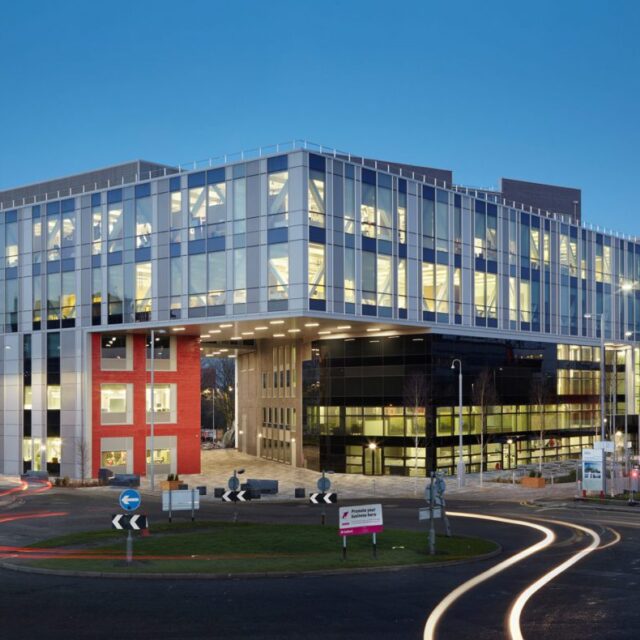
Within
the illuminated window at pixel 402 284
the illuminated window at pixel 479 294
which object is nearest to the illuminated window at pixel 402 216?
the illuminated window at pixel 402 284

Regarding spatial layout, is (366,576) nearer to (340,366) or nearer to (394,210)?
(394,210)

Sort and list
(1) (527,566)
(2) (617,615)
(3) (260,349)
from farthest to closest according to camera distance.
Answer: (3) (260,349) < (1) (527,566) < (2) (617,615)

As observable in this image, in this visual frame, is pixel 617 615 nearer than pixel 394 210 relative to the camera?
Yes

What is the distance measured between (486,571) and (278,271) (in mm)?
35045

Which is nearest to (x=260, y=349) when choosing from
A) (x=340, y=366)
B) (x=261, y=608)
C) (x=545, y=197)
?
(x=340, y=366)

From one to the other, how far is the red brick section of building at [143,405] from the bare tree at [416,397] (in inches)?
689

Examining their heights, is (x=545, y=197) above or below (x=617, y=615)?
above

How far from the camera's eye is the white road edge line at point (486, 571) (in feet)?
61.0

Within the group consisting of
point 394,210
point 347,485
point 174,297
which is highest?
point 394,210

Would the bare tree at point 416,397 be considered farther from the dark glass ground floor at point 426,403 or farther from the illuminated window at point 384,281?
the illuminated window at point 384,281

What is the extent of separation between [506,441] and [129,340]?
108 ft

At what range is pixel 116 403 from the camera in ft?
224

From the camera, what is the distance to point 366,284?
61.5 metres

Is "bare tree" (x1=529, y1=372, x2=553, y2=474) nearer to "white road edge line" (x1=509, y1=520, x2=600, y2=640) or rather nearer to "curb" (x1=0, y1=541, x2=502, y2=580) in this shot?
"white road edge line" (x1=509, y1=520, x2=600, y2=640)
